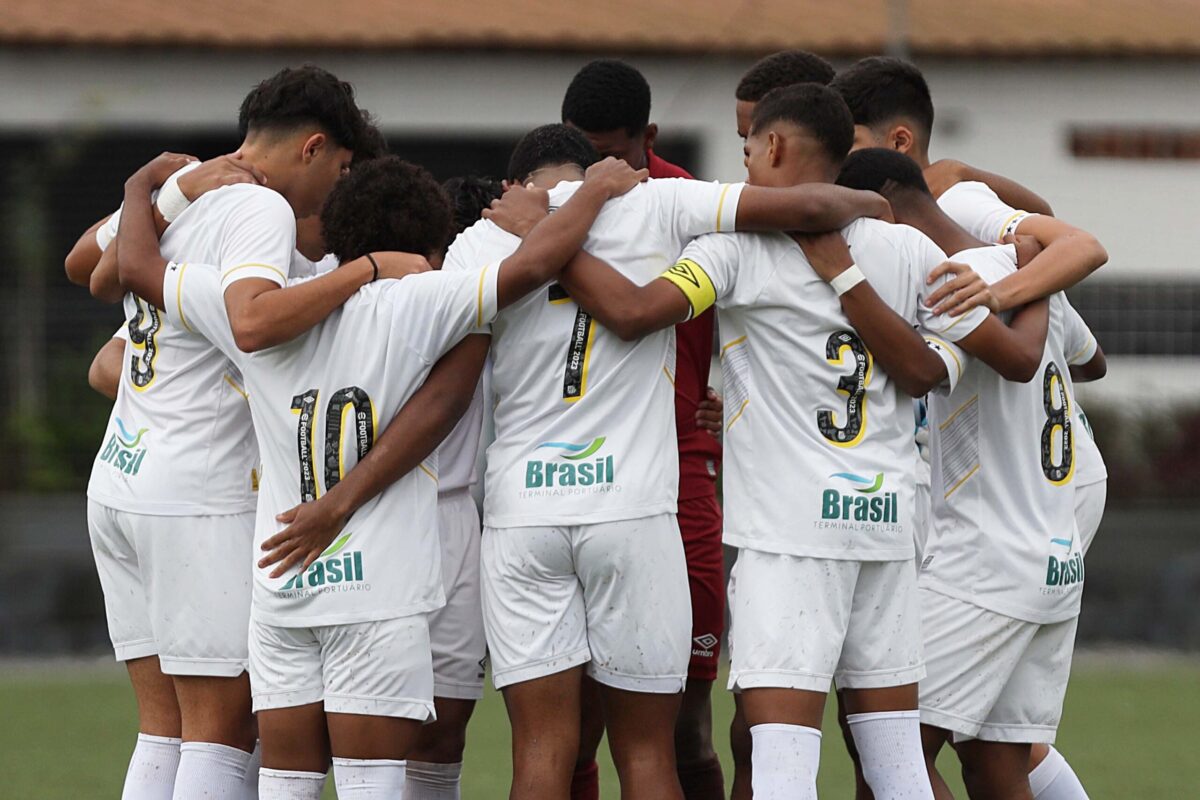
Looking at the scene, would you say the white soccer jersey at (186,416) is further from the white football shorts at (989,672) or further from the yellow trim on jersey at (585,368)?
the white football shorts at (989,672)

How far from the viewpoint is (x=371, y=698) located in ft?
14.4

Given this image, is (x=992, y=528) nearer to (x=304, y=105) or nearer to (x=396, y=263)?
(x=396, y=263)

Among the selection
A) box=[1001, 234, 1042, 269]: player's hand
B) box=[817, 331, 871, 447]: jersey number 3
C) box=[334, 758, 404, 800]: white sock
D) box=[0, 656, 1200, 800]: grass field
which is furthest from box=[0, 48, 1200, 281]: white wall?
box=[334, 758, 404, 800]: white sock

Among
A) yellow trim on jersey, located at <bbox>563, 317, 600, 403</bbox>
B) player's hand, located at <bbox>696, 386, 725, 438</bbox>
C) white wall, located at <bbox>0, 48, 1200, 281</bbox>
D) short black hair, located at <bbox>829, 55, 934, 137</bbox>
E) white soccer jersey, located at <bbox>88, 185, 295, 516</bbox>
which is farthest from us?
white wall, located at <bbox>0, 48, 1200, 281</bbox>

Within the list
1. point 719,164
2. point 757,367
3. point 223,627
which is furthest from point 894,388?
point 719,164

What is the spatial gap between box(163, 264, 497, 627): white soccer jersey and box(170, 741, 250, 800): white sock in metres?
0.53

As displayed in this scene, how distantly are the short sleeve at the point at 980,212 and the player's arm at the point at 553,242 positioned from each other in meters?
1.34

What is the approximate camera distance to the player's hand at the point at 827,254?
4566 mm

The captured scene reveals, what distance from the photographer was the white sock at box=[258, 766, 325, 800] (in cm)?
444

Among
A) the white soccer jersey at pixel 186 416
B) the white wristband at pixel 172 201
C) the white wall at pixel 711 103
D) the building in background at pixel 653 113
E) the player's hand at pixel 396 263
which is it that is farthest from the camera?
the white wall at pixel 711 103

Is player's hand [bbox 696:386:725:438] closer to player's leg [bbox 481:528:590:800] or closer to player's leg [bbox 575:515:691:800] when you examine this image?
player's leg [bbox 575:515:691:800]

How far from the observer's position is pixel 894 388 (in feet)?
15.3

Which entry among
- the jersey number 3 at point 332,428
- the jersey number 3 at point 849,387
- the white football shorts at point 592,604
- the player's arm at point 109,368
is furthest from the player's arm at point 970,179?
the player's arm at point 109,368

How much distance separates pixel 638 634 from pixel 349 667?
78 centimetres
